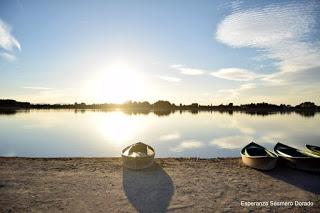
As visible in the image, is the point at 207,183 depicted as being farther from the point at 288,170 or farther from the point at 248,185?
the point at 288,170

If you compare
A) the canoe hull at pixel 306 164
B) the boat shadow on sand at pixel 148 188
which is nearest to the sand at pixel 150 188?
the boat shadow on sand at pixel 148 188

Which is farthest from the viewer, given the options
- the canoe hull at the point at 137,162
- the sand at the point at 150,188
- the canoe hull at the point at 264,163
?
the canoe hull at the point at 137,162

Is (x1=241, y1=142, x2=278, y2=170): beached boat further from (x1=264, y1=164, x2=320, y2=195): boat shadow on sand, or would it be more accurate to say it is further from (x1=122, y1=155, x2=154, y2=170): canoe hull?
(x1=122, y1=155, x2=154, y2=170): canoe hull

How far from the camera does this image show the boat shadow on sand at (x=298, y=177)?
13.3m

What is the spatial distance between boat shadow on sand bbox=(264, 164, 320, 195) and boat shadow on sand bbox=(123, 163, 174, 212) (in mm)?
6459

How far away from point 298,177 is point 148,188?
8590mm

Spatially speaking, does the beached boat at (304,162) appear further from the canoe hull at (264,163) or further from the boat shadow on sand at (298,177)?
the canoe hull at (264,163)

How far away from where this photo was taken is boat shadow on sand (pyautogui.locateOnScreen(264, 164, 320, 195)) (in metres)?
13.3

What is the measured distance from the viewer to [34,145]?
1368 inches

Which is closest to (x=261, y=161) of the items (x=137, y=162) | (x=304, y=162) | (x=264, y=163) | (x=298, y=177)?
(x=264, y=163)

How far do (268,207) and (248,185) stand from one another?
266 cm

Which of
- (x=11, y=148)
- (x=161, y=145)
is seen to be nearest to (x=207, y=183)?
(x=161, y=145)

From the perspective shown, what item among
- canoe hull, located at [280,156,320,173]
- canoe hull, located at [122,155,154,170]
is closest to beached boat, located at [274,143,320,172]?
canoe hull, located at [280,156,320,173]

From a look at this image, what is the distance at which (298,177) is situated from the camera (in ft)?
48.3
